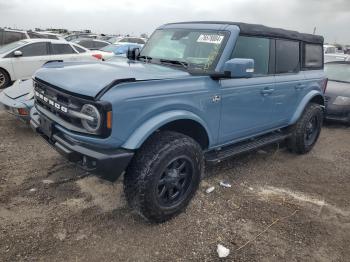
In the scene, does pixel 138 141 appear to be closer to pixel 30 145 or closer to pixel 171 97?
pixel 171 97

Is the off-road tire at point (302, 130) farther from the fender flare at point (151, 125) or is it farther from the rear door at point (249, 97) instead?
the fender flare at point (151, 125)

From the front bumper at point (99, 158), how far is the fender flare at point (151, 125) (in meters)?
0.08

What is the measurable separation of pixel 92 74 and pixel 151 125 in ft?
2.44

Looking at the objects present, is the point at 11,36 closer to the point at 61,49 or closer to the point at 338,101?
the point at 61,49

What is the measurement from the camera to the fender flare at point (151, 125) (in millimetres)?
3010

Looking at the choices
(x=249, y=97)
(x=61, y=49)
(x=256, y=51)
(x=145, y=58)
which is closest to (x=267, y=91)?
(x=249, y=97)

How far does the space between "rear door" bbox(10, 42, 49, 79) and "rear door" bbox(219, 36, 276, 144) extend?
8.07 metres

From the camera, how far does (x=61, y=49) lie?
1106 centimetres

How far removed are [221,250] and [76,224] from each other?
1396 mm

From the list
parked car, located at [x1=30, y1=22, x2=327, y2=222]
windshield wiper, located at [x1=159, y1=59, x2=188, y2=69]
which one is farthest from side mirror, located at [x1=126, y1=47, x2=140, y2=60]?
windshield wiper, located at [x1=159, y1=59, x2=188, y2=69]

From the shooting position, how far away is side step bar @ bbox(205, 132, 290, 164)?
4.04 metres

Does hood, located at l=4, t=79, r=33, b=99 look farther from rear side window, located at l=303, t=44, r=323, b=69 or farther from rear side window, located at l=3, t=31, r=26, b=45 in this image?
rear side window, located at l=3, t=31, r=26, b=45

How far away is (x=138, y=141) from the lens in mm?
3010

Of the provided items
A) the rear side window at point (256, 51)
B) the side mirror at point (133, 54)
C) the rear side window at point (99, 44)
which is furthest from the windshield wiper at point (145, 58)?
the rear side window at point (99, 44)
